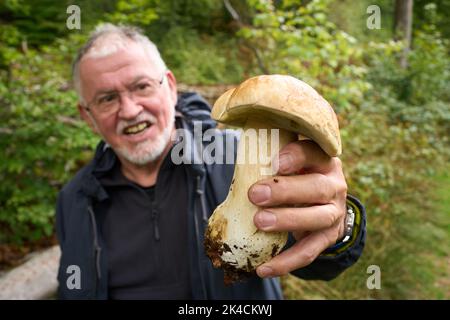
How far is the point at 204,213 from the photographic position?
5.82ft

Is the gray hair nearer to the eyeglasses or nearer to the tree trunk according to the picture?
the eyeglasses

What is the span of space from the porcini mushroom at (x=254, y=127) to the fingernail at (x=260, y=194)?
5cm

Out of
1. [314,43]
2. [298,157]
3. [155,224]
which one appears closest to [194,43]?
[314,43]

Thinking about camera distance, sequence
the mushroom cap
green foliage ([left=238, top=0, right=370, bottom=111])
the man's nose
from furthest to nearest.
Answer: green foliage ([left=238, top=0, right=370, bottom=111]) → the man's nose → the mushroom cap

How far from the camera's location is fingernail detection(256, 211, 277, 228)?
0.99 meters

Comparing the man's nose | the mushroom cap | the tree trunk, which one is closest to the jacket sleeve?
the mushroom cap

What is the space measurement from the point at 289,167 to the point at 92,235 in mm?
1242

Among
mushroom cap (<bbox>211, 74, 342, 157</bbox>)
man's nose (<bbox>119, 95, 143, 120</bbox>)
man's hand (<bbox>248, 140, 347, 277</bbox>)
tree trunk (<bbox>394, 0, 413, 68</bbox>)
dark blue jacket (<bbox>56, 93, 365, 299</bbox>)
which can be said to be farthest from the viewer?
tree trunk (<bbox>394, 0, 413, 68</bbox>)

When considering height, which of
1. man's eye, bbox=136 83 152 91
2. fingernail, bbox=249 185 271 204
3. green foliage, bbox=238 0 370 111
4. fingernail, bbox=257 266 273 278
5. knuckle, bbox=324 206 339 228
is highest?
green foliage, bbox=238 0 370 111

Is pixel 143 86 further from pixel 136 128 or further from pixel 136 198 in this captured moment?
pixel 136 198

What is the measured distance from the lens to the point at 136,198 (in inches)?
76.0

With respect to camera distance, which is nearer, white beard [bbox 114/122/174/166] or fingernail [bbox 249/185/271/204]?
fingernail [bbox 249/185/271/204]
